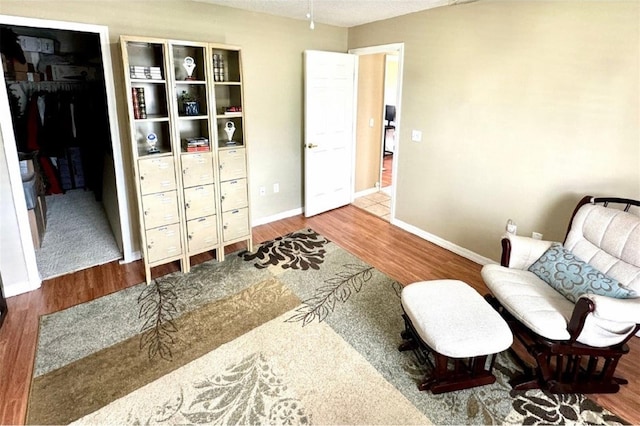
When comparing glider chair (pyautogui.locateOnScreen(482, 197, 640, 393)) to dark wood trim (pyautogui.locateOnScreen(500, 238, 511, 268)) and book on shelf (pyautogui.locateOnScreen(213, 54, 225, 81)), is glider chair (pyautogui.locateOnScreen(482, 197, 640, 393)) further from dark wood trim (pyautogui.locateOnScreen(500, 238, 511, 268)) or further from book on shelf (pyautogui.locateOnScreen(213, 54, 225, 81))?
book on shelf (pyautogui.locateOnScreen(213, 54, 225, 81))

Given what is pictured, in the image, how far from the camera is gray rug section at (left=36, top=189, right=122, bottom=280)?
339cm

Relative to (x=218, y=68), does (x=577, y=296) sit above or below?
below

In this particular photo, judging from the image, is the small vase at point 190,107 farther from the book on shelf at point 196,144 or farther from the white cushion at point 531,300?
the white cushion at point 531,300

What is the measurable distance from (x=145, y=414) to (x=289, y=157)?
3239mm

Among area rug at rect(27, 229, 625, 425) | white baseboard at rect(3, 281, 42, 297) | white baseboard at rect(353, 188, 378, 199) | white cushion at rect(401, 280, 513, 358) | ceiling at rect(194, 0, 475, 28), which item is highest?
ceiling at rect(194, 0, 475, 28)

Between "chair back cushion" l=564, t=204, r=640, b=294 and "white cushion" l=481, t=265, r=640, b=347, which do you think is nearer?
"white cushion" l=481, t=265, r=640, b=347

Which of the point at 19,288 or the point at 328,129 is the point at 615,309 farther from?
the point at 19,288

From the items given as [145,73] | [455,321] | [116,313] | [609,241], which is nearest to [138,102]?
[145,73]

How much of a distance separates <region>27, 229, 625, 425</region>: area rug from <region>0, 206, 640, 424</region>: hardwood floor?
0.30 ft

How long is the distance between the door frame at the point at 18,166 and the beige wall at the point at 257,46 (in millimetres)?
48

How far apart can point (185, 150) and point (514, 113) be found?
2.93 metres

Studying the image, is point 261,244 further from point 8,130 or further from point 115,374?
point 8,130

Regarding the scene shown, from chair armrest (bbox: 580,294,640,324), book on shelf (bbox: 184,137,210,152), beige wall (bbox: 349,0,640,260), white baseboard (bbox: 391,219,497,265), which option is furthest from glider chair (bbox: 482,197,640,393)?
book on shelf (bbox: 184,137,210,152)

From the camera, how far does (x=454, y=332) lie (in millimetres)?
1874
